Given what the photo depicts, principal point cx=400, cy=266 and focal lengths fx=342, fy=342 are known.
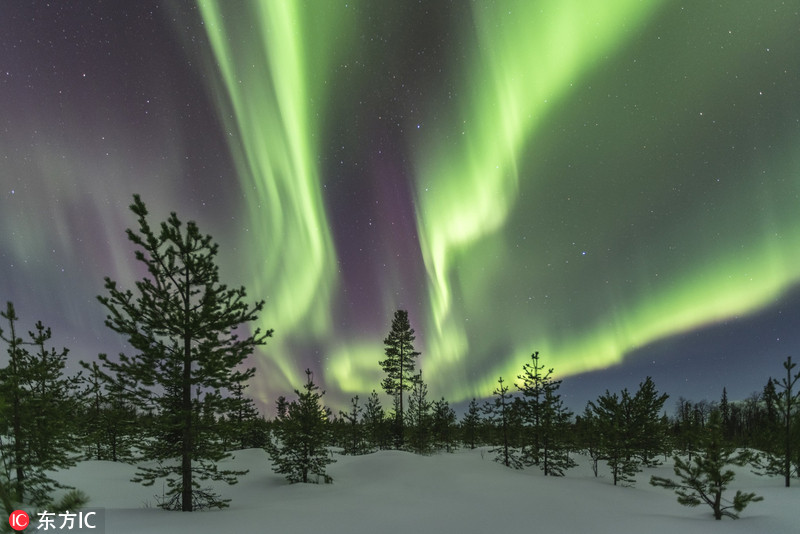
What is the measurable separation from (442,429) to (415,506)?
4074 centimetres

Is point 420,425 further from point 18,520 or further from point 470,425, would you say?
point 18,520

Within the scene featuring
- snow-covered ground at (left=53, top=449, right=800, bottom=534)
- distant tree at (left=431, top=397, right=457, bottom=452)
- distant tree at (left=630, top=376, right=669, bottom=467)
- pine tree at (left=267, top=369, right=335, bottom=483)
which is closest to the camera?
snow-covered ground at (left=53, top=449, right=800, bottom=534)

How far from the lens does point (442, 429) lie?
50.3 metres

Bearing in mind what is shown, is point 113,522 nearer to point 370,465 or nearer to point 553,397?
point 370,465

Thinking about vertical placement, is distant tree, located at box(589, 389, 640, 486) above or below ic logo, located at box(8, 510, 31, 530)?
below

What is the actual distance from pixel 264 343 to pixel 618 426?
26.7 meters

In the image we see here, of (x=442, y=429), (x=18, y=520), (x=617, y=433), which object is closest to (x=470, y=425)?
(x=442, y=429)

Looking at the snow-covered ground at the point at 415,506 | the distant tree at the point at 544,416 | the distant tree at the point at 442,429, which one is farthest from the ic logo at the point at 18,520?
the distant tree at the point at 442,429

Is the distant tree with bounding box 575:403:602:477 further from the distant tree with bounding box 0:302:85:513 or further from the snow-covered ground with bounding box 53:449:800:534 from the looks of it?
the distant tree with bounding box 0:302:85:513

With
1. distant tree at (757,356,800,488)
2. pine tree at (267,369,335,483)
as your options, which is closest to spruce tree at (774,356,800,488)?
distant tree at (757,356,800,488)

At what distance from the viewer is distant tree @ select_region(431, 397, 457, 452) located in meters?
44.8

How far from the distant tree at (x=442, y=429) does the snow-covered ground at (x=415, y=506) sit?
68.1 ft

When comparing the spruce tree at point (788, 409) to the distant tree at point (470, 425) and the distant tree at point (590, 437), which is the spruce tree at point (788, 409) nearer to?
the distant tree at point (590, 437)

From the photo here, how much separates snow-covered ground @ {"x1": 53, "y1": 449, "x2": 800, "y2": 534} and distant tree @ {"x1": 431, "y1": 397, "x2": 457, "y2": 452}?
68.1 feet
